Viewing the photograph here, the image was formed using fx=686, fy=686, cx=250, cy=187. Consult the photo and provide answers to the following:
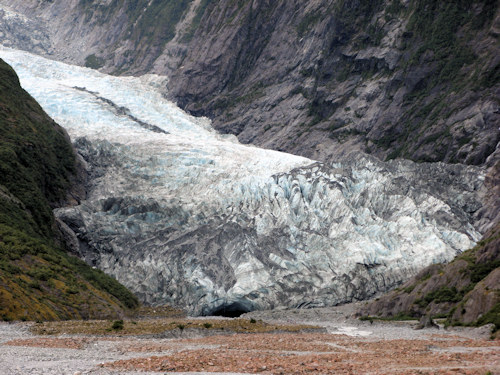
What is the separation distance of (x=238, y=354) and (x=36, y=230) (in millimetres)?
30714

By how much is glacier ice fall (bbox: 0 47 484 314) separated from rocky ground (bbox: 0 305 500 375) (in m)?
24.6

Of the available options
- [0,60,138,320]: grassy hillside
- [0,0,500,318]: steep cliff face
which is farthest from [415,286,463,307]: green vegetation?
[0,60,138,320]: grassy hillside

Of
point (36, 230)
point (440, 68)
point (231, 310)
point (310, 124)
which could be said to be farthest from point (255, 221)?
point (440, 68)

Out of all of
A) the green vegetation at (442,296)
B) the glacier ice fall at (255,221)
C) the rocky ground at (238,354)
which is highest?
the glacier ice fall at (255,221)

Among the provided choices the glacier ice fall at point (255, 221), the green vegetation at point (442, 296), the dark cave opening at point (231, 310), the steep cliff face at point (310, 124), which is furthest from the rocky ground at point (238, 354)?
the steep cliff face at point (310, 124)

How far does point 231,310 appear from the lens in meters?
52.4

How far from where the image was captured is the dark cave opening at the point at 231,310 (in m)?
52.0

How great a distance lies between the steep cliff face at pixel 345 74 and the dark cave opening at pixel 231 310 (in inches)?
1206

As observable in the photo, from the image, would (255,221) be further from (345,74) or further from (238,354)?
(238,354)

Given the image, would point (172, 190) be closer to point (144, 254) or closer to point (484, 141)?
point (144, 254)

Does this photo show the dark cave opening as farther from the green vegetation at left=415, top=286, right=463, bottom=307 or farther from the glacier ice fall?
the green vegetation at left=415, top=286, right=463, bottom=307

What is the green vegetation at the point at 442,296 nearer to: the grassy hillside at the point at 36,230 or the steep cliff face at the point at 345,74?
the grassy hillside at the point at 36,230

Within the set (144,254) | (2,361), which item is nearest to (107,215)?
(144,254)

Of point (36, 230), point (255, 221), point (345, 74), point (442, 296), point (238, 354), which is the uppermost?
point (345, 74)
